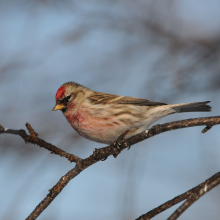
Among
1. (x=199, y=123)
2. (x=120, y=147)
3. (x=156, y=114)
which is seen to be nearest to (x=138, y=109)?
(x=156, y=114)

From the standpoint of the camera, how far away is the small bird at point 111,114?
347 cm

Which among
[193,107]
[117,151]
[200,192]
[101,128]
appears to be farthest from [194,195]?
[101,128]

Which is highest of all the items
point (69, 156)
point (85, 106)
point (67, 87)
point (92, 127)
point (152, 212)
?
point (67, 87)

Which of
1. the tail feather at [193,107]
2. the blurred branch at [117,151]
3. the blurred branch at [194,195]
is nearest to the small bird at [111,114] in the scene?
the tail feather at [193,107]

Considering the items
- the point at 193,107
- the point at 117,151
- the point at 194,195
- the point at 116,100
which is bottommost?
the point at 194,195

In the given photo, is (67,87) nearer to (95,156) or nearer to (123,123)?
(123,123)

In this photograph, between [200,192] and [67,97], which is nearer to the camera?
[200,192]

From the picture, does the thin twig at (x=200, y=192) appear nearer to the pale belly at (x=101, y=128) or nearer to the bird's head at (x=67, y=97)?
the pale belly at (x=101, y=128)

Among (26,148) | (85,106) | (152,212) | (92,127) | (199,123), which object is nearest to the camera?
(152,212)

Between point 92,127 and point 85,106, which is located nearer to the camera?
point 92,127

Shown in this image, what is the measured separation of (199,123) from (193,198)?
22.7 inches

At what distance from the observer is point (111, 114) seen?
3574mm

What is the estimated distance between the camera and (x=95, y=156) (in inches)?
97.1

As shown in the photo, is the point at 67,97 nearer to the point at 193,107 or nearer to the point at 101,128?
the point at 101,128
